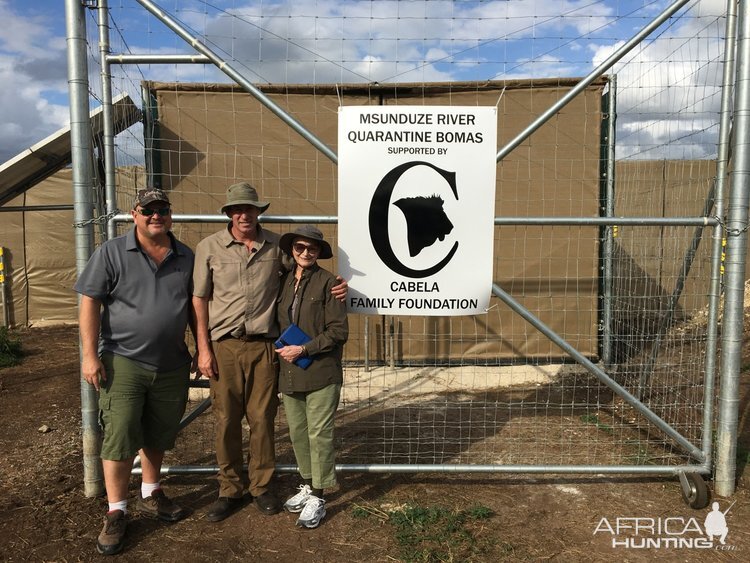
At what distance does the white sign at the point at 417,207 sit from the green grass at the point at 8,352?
6410 millimetres

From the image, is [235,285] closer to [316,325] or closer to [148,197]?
[316,325]

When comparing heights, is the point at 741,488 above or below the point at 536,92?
below

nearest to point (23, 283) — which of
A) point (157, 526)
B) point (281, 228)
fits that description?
point (281, 228)

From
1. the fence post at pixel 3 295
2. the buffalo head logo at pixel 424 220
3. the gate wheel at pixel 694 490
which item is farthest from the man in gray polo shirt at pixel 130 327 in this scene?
the fence post at pixel 3 295

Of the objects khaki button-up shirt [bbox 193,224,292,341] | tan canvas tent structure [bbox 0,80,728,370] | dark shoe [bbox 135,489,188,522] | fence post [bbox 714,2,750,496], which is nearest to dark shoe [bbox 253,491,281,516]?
dark shoe [bbox 135,489,188,522]

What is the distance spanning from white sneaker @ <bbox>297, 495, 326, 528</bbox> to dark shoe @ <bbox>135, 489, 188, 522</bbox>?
30.6 inches

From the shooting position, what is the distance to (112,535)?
3039mm

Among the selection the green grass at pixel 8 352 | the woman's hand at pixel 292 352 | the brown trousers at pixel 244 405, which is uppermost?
the woman's hand at pixel 292 352

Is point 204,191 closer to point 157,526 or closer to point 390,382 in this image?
point 390,382

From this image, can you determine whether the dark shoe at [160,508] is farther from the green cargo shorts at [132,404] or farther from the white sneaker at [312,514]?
the white sneaker at [312,514]

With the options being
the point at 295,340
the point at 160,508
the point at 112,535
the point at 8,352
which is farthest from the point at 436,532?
the point at 8,352

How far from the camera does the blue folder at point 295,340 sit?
3.07m

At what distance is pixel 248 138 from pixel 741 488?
604 centimetres

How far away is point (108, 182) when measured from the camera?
3.38 meters
